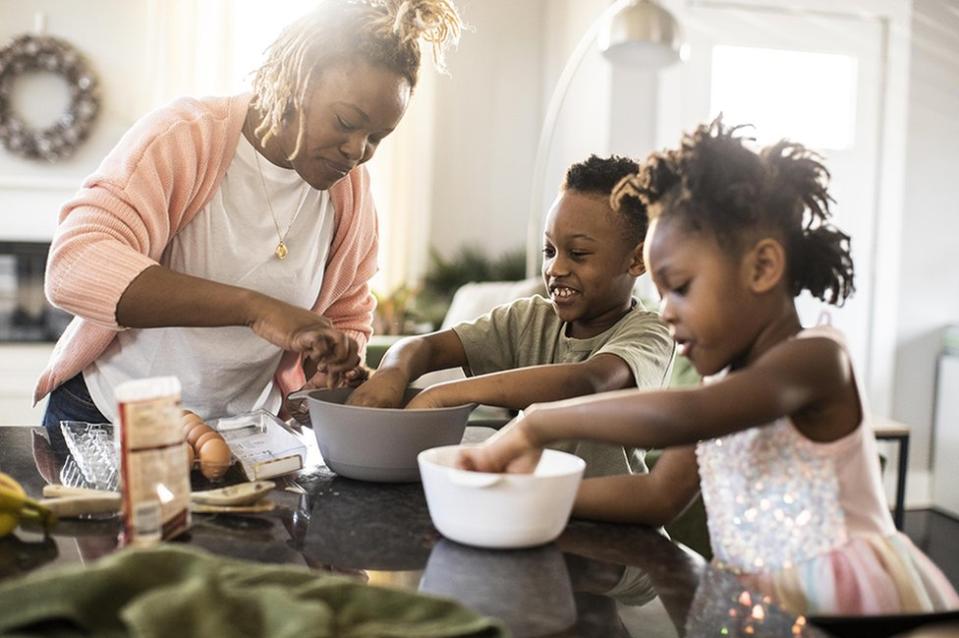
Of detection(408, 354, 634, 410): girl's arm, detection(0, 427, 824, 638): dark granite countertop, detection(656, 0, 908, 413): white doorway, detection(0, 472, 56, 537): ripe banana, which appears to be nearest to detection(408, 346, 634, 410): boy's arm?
detection(408, 354, 634, 410): girl's arm

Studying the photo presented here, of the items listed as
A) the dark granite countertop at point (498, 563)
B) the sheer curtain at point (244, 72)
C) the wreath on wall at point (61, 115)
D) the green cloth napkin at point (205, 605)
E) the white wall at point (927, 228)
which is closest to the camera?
the green cloth napkin at point (205, 605)

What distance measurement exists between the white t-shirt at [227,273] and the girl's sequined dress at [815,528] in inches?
29.2

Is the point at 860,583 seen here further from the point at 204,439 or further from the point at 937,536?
the point at 937,536

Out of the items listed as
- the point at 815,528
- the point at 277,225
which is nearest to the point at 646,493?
the point at 815,528

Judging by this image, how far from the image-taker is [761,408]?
2.78 feet

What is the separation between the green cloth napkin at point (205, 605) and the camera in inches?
21.6

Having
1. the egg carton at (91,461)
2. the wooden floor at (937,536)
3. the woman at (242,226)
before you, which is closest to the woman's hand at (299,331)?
the woman at (242,226)

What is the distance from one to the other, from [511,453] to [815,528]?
0.33 m

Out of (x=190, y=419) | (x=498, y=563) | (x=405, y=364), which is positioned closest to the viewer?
(x=498, y=563)

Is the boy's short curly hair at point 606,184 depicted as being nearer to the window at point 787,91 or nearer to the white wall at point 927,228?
the window at point 787,91

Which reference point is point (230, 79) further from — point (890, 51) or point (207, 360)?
point (207, 360)

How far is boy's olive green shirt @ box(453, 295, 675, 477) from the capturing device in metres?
1.32

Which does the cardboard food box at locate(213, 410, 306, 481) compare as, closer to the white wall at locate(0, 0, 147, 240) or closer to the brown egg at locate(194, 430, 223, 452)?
the brown egg at locate(194, 430, 223, 452)

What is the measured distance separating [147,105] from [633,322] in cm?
420
